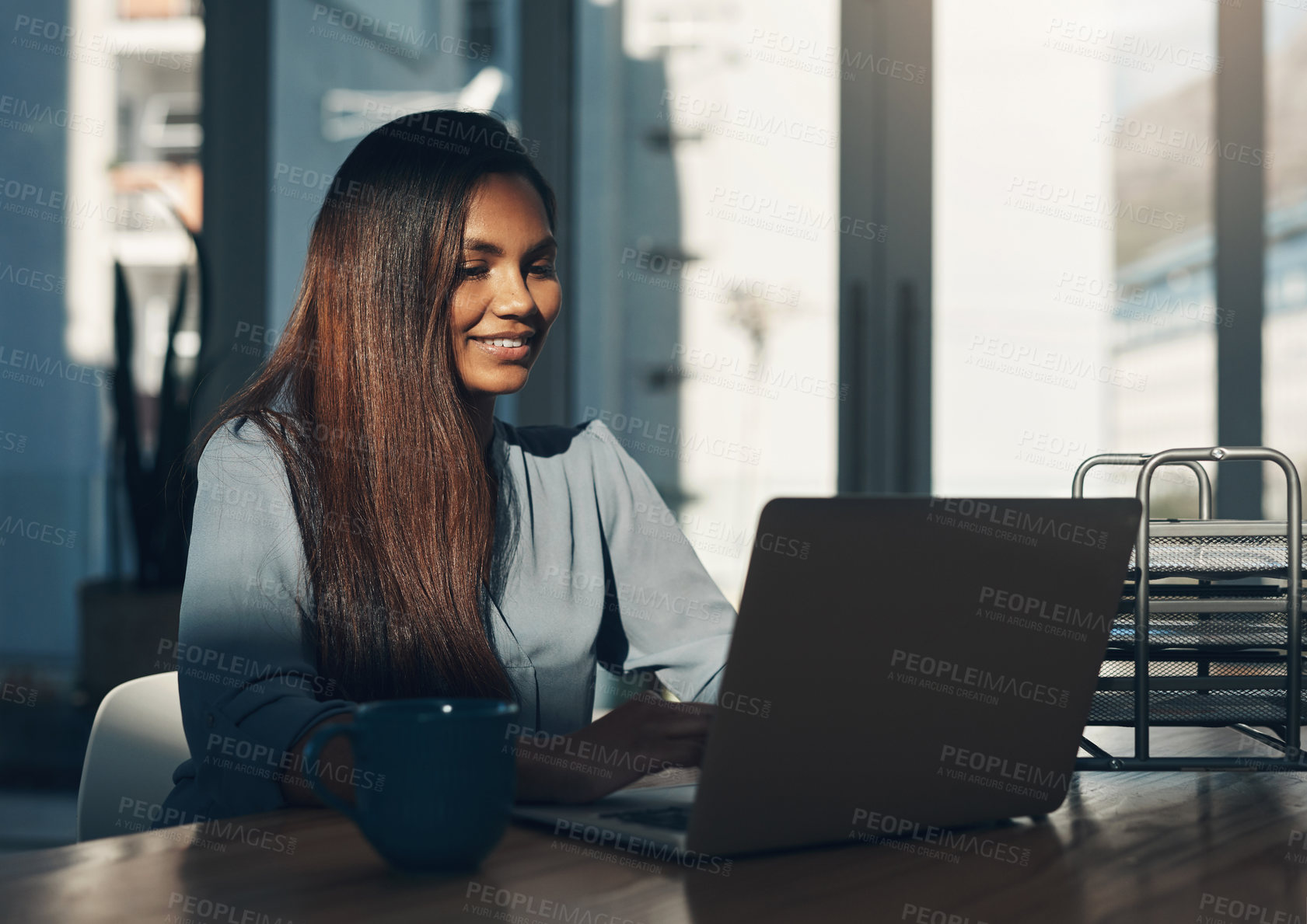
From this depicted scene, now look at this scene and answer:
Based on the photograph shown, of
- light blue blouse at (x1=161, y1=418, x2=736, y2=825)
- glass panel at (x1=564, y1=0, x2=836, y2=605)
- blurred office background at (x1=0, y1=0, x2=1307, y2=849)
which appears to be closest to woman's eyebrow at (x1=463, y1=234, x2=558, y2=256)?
light blue blouse at (x1=161, y1=418, x2=736, y2=825)

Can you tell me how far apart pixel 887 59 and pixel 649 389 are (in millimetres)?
1126

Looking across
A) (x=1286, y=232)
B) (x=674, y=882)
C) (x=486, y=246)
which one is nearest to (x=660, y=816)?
(x=674, y=882)

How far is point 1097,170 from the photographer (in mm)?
3014

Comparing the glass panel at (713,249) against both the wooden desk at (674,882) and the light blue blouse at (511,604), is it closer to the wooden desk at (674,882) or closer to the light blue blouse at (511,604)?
the light blue blouse at (511,604)

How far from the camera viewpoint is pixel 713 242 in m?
3.19

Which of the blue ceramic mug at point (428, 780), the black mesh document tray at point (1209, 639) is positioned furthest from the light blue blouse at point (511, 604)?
the black mesh document tray at point (1209, 639)

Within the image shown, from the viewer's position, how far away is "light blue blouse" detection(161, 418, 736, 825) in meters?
0.93

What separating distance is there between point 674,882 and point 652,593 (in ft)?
2.46

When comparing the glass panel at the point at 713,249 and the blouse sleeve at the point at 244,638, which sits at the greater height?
the glass panel at the point at 713,249

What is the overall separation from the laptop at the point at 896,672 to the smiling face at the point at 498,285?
64 cm

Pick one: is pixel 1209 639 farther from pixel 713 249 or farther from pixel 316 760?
pixel 713 249

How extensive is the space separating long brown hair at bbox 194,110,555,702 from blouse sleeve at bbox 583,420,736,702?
0.66 feet

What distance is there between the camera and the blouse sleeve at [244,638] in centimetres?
89

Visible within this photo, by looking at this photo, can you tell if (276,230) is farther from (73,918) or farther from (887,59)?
(73,918)
